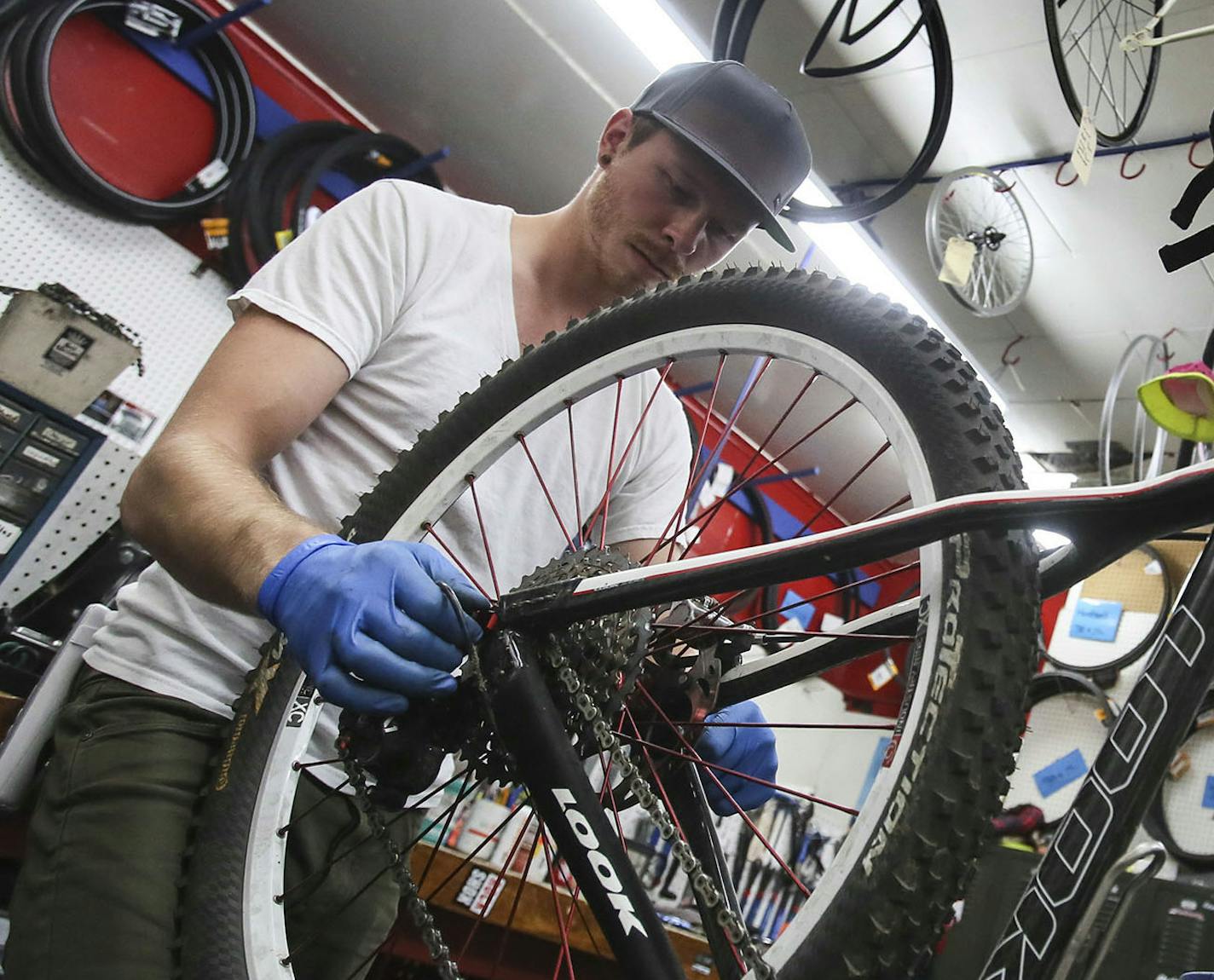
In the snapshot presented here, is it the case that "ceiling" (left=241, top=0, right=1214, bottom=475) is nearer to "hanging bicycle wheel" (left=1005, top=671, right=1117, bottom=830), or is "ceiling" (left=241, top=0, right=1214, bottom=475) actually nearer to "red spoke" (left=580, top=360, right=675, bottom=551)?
"hanging bicycle wheel" (left=1005, top=671, right=1117, bottom=830)

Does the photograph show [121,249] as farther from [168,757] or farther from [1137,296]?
[1137,296]

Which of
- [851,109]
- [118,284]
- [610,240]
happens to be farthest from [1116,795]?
[851,109]

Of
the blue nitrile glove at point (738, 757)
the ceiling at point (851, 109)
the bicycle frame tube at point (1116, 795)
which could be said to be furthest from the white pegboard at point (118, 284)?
the bicycle frame tube at point (1116, 795)

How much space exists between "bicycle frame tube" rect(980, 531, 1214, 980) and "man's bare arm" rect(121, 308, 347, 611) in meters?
0.54

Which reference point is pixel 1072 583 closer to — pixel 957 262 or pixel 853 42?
pixel 853 42

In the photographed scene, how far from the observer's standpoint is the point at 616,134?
1.21 metres

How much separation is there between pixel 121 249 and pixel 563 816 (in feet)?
7.93

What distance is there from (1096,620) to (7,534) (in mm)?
3627

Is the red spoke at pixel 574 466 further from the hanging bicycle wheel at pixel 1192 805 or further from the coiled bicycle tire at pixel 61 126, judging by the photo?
the hanging bicycle wheel at pixel 1192 805

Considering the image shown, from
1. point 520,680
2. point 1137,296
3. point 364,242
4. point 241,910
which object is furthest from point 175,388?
point 1137,296

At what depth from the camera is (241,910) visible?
0.73m

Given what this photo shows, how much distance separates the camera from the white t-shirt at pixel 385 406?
87 centimetres

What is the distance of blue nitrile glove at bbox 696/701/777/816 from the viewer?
2.71 feet

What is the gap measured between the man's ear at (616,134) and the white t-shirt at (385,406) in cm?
17
